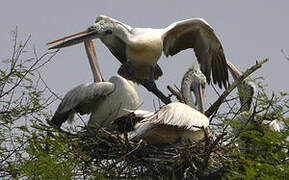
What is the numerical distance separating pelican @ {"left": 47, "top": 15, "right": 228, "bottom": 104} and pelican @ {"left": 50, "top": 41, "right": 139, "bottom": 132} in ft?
3.02

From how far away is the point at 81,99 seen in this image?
838cm

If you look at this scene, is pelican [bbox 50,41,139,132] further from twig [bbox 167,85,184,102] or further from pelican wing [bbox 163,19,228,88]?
pelican wing [bbox 163,19,228,88]

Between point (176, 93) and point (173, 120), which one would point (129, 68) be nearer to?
point (176, 93)

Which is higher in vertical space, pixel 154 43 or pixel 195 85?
pixel 154 43

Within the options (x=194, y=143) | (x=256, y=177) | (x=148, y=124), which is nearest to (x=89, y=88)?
→ (x=148, y=124)

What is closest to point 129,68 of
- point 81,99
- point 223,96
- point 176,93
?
point 176,93

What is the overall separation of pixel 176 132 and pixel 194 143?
1.56ft

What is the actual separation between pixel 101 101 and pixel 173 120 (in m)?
1.36

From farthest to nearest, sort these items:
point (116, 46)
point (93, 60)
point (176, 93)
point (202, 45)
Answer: point (202, 45) → point (116, 46) → point (93, 60) → point (176, 93)

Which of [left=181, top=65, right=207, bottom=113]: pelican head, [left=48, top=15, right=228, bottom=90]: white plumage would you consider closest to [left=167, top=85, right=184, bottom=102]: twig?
[left=181, top=65, right=207, bottom=113]: pelican head

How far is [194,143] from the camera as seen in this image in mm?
7391

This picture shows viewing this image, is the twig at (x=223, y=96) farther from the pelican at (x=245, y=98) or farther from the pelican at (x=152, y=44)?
the pelican at (x=152, y=44)

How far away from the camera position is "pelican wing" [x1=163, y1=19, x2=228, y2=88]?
10164 mm

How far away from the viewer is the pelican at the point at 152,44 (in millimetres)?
9648
